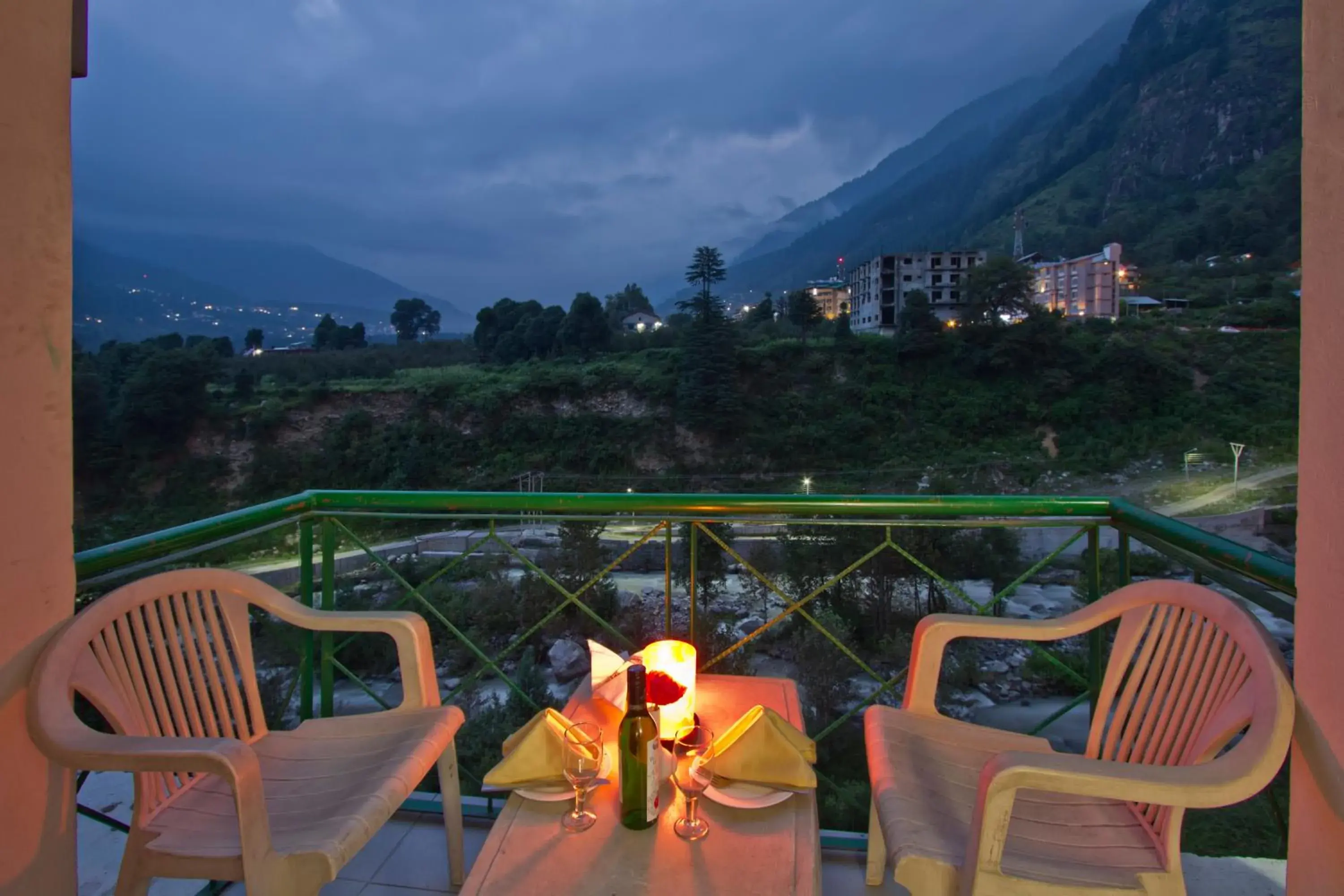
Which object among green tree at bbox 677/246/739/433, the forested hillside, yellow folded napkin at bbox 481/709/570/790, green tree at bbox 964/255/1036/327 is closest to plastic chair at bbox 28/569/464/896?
yellow folded napkin at bbox 481/709/570/790

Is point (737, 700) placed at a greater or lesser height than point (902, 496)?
lesser

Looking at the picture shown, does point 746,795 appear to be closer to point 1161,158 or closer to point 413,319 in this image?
point 413,319

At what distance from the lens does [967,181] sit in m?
A: 85.0

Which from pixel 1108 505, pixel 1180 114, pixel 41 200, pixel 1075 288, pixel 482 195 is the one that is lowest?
pixel 1108 505

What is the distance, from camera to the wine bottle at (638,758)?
3.33 feet

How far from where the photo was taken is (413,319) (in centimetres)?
4219

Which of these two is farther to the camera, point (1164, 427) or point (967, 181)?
point (967, 181)

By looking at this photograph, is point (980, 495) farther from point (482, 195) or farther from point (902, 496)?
point (482, 195)

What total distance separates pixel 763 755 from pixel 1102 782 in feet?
1.58

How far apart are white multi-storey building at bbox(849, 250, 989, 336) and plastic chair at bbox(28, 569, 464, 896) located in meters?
37.4

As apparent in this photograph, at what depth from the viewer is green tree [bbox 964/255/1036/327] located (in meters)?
28.1

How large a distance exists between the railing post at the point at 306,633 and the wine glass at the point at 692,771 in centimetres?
120

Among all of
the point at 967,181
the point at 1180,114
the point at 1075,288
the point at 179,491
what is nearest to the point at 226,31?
the point at 179,491

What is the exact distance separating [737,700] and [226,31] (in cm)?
5264
